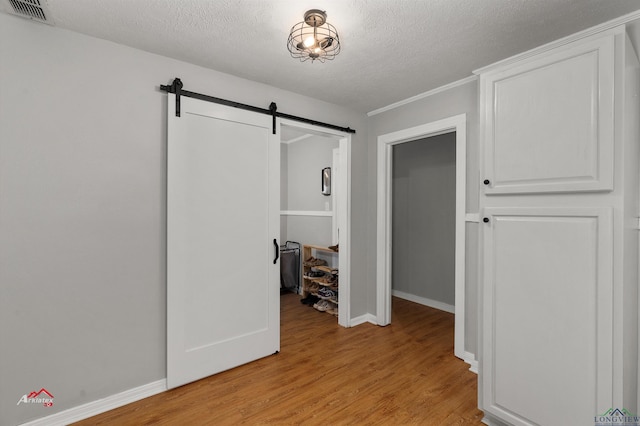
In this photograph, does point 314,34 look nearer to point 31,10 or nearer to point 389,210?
point 31,10

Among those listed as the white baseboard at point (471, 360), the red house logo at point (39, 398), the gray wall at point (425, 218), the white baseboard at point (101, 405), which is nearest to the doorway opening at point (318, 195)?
the gray wall at point (425, 218)

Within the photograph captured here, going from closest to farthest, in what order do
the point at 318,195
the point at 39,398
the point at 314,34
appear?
the point at 314,34
the point at 39,398
the point at 318,195

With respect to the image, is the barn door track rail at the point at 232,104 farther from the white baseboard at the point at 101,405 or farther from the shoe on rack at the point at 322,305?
the shoe on rack at the point at 322,305

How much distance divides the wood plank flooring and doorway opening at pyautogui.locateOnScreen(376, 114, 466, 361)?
321 millimetres

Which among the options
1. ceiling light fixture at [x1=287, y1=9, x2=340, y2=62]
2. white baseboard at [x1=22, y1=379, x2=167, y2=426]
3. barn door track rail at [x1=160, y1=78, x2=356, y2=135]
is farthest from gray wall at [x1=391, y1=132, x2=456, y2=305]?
white baseboard at [x1=22, y1=379, x2=167, y2=426]

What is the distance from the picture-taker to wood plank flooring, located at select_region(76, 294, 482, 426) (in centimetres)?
197

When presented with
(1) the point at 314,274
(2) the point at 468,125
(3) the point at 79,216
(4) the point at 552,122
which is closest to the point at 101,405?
(3) the point at 79,216

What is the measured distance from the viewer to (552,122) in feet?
5.33

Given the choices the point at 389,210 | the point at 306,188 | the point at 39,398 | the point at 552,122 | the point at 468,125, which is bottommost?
the point at 39,398

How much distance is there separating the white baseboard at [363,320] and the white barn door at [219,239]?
3.33 feet

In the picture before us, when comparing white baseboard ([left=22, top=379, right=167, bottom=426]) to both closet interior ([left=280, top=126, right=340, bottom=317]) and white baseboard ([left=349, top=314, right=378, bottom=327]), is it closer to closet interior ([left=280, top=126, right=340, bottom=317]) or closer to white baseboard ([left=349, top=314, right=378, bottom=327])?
white baseboard ([left=349, top=314, right=378, bottom=327])

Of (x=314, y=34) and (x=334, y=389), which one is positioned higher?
(x=314, y=34)

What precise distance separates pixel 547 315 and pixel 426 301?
2.77 metres

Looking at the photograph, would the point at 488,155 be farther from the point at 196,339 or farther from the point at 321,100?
the point at 196,339
